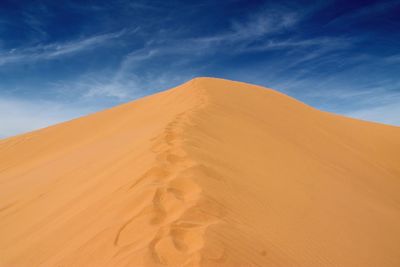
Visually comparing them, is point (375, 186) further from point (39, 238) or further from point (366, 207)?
point (39, 238)

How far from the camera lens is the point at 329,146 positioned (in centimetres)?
883

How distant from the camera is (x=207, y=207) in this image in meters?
2.99

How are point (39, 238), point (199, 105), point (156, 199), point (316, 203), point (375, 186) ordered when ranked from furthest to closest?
point (199, 105), point (375, 186), point (316, 203), point (39, 238), point (156, 199)

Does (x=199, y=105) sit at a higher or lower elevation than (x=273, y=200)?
higher

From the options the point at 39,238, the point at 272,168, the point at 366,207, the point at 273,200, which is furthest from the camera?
the point at 272,168

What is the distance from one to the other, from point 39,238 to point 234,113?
5.70 m

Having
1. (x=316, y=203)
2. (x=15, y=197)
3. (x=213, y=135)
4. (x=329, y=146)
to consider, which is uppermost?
(x=329, y=146)

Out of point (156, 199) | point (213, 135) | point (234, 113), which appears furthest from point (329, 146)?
point (156, 199)

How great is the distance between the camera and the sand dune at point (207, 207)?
2.61m

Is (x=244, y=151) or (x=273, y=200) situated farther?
(x=244, y=151)

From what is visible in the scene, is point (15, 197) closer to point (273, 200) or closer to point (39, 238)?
point (39, 238)

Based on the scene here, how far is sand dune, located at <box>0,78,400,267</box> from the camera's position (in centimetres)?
261

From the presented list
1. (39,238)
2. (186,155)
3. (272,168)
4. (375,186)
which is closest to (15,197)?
(39,238)

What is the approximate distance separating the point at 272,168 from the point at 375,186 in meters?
2.92
